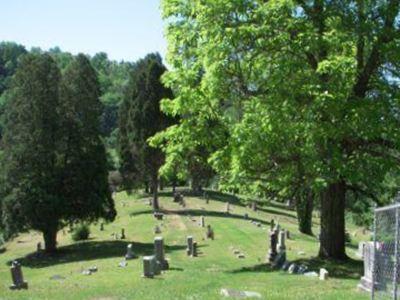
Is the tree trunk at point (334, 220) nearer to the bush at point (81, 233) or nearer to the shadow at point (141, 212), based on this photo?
the bush at point (81, 233)

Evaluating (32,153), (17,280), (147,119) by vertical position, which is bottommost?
(17,280)

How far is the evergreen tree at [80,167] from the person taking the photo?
43.2 meters

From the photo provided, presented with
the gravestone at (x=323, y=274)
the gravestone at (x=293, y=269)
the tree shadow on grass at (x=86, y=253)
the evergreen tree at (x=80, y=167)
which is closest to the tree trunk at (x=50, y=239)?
the tree shadow on grass at (x=86, y=253)

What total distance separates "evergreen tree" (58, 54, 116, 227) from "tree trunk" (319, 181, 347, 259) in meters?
21.8

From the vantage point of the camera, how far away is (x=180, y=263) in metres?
30.5

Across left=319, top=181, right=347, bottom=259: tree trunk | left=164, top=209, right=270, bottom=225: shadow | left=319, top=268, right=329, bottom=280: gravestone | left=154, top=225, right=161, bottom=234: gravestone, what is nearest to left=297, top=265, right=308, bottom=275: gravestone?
left=319, top=268, right=329, bottom=280: gravestone

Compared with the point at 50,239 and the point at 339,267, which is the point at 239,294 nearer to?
the point at 339,267

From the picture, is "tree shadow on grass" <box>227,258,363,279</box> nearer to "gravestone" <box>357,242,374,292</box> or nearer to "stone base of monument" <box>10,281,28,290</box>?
"gravestone" <box>357,242,374,292</box>

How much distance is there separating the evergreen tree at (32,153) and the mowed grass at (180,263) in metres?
2.47

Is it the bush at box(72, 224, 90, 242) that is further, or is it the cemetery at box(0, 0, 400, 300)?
the bush at box(72, 224, 90, 242)

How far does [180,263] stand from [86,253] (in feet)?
34.2

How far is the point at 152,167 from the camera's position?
6266cm

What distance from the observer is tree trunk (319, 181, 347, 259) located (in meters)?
24.7

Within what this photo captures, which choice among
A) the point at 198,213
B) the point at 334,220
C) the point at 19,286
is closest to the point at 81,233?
the point at 198,213
